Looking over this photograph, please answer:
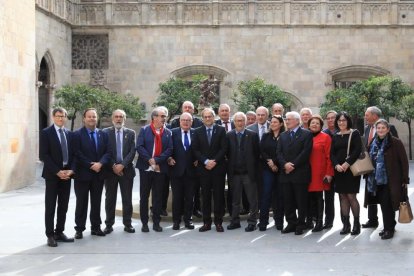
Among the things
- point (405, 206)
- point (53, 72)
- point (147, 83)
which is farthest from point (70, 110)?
point (405, 206)

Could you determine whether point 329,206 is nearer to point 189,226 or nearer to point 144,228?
point 189,226

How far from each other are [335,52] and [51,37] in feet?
37.6

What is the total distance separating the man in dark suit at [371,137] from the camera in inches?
340

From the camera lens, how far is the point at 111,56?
25.4 m

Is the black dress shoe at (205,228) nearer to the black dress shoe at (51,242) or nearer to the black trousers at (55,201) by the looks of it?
the black trousers at (55,201)

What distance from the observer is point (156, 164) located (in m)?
8.67

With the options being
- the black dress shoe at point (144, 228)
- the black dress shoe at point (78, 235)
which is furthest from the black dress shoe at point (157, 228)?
the black dress shoe at point (78, 235)

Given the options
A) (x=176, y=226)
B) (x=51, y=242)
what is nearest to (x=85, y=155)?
(x=51, y=242)

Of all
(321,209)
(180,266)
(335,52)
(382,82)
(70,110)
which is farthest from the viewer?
(335,52)

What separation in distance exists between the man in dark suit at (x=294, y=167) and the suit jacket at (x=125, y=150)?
2.09 metres

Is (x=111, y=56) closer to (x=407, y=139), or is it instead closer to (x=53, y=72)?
(x=53, y=72)

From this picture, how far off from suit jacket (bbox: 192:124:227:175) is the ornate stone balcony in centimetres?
1699

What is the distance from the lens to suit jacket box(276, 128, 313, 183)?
8.43 meters

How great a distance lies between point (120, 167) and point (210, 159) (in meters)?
1.29
